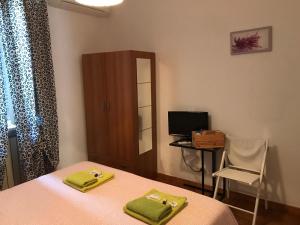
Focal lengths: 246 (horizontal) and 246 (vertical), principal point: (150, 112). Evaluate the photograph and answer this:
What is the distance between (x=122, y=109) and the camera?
311 centimetres

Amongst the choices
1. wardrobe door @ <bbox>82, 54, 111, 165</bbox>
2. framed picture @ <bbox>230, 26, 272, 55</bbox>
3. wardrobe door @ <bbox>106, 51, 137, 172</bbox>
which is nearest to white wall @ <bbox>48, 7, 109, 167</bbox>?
wardrobe door @ <bbox>82, 54, 111, 165</bbox>

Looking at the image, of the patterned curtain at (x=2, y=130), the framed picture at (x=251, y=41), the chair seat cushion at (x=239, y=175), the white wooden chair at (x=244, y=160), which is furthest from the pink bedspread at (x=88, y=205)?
the framed picture at (x=251, y=41)

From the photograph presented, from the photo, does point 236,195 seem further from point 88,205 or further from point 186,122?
point 88,205

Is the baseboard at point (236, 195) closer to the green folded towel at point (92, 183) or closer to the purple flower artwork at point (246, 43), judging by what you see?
the green folded towel at point (92, 183)

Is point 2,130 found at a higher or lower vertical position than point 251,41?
lower

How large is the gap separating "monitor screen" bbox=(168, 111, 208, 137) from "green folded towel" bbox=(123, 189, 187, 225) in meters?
1.37

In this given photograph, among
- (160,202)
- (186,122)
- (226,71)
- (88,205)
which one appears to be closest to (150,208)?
(160,202)

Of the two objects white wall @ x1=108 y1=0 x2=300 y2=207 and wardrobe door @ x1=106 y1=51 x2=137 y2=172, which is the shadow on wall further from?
wardrobe door @ x1=106 y1=51 x2=137 y2=172

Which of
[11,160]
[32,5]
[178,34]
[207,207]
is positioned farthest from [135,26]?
[207,207]

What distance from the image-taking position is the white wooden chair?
2.47 m

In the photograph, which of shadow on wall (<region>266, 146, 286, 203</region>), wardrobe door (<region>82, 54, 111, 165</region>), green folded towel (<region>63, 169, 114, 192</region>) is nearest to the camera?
green folded towel (<region>63, 169, 114, 192</region>)

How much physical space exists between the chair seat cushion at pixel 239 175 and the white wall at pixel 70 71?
6.26 feet

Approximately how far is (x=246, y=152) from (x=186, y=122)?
0.78m

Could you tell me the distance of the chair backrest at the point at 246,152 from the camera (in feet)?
8.48
